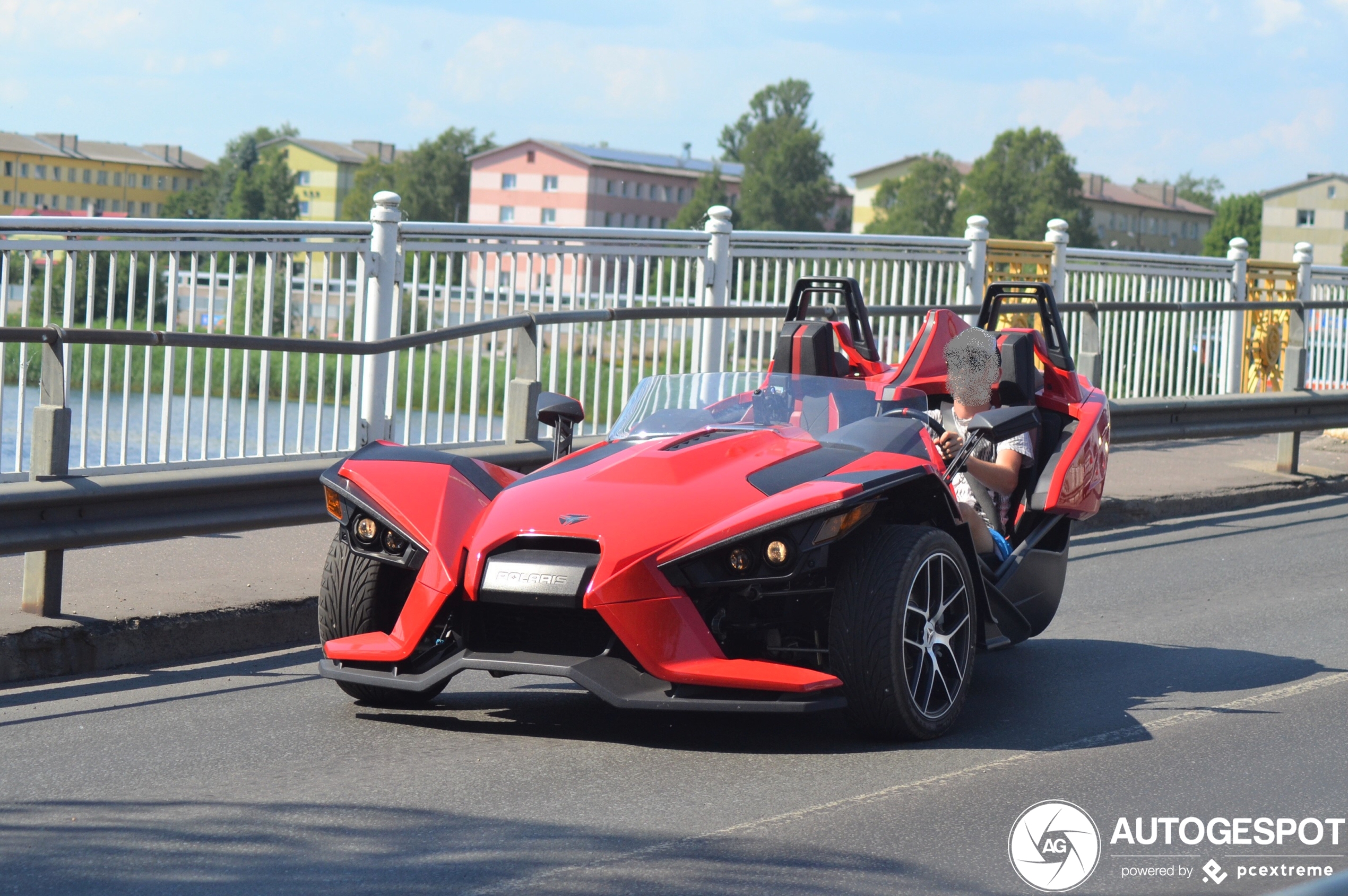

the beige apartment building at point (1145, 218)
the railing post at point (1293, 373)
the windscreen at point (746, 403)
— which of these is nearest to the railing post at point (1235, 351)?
the railing post at point (1293, 373)

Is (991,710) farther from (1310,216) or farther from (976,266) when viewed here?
(1310,216)

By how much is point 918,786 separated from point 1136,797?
63 cm

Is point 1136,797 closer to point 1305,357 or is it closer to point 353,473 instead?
point 353,473

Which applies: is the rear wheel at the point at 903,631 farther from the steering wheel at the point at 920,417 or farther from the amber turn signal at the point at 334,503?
the amber turn signal at the point at 334,503

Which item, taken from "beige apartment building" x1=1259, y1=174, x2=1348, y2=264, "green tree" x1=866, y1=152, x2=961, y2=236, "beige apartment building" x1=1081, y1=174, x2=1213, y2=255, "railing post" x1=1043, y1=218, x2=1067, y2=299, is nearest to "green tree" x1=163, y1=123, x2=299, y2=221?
"green tree" x1=866, y1=152, x2=961, y2=236

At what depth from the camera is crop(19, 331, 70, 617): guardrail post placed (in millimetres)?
6484

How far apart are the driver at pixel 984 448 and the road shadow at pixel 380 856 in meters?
2.76

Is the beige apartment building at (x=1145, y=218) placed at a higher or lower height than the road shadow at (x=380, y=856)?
higher

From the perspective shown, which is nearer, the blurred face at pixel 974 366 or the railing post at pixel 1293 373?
the blurred face at pixel 974 366

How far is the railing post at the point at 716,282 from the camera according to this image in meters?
11.5

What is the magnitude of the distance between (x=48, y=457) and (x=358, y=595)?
1.77 m

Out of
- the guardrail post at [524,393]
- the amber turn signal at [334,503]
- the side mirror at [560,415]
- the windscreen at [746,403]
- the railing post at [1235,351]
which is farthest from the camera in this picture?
the railing post at [1235,351]

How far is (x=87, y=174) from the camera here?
493 ft

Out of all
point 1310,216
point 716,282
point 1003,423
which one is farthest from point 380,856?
point 1310,216
